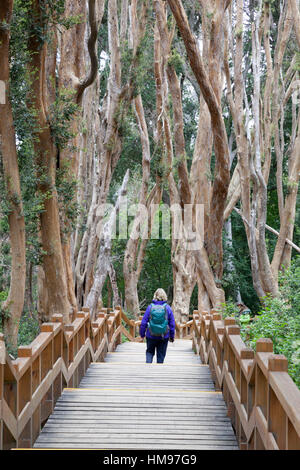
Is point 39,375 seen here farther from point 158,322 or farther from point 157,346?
point 157,346

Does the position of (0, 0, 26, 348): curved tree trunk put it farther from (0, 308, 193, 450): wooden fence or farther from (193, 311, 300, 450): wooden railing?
(193, 311, 300, 450): wooden railing

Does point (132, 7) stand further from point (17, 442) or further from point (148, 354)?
point (17, 442)

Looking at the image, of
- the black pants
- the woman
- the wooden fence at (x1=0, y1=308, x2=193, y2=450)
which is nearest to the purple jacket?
the woman

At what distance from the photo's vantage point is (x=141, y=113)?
2039cm

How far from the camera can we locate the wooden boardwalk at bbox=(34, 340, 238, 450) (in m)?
5.09

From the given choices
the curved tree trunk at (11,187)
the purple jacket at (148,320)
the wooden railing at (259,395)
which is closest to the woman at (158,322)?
the purple jacket at (148,320)

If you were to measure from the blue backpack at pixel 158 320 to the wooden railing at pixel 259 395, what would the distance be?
2283 mm

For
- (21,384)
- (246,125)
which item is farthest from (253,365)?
(246,125)

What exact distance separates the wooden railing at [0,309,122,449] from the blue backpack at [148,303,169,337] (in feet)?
3.01

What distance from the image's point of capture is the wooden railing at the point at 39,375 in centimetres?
446

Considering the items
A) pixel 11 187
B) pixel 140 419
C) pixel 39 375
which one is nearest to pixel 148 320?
pixel 11 187

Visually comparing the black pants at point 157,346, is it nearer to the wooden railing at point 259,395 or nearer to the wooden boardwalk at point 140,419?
the wooden boardwalk at point 140,419

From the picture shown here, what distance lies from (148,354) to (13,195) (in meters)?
3.61

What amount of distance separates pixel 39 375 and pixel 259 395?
203cm
